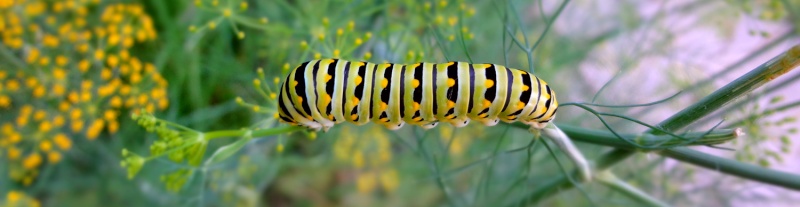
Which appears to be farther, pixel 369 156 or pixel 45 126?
pixel 369 156

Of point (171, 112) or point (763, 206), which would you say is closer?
point (171, 112)

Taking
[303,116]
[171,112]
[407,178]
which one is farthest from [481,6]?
[303,116]

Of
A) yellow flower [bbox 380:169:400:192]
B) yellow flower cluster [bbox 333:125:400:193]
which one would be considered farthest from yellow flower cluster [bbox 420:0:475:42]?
yellow flower [bbox 380:169:400:192]

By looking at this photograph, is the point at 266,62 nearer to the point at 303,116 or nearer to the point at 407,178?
the point at 407,178

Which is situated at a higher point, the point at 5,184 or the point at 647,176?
the point at 5,184

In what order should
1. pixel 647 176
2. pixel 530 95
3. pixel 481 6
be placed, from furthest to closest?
pixel 481 6
pixel 647 176
pixel 530 95

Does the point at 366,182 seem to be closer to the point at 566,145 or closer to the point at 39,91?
the point at 39,91

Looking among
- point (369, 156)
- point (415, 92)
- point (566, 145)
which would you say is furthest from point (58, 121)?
point (566, 145)
